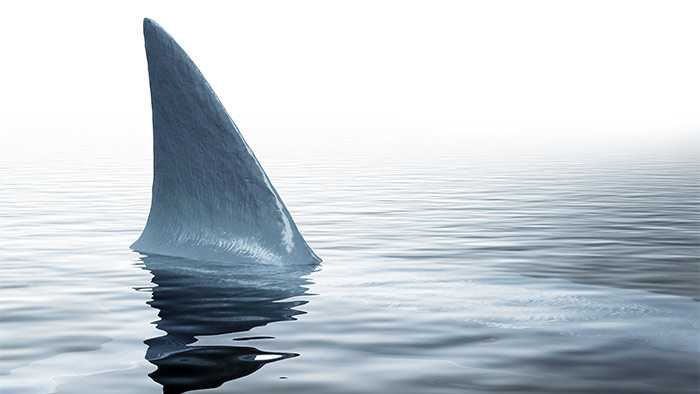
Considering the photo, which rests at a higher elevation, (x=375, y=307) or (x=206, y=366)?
(x=375, y=307)

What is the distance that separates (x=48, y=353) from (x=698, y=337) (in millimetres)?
7300

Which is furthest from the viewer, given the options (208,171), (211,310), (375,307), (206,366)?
(208,171)

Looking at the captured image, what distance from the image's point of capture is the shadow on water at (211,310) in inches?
431

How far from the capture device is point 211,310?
14.4m

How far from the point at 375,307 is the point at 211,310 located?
2.21 meters

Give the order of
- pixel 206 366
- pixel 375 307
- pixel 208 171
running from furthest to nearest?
pixel 208 171
pixel 375 307
pixel 206 366

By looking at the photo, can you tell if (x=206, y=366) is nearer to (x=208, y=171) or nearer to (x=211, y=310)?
(x=211, y=310)

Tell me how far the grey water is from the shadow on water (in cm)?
4

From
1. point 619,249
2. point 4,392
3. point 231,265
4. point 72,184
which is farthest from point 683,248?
point 72,184

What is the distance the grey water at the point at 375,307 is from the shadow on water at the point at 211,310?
4 cm

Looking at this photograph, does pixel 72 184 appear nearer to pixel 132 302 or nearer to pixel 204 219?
pixel 204 219

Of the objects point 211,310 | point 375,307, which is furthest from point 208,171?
point 375,307

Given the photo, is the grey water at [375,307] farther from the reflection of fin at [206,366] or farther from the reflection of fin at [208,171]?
the reflection of fin at [208,171]

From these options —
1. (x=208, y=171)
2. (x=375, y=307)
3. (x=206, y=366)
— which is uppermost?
(x=208, y=171)
